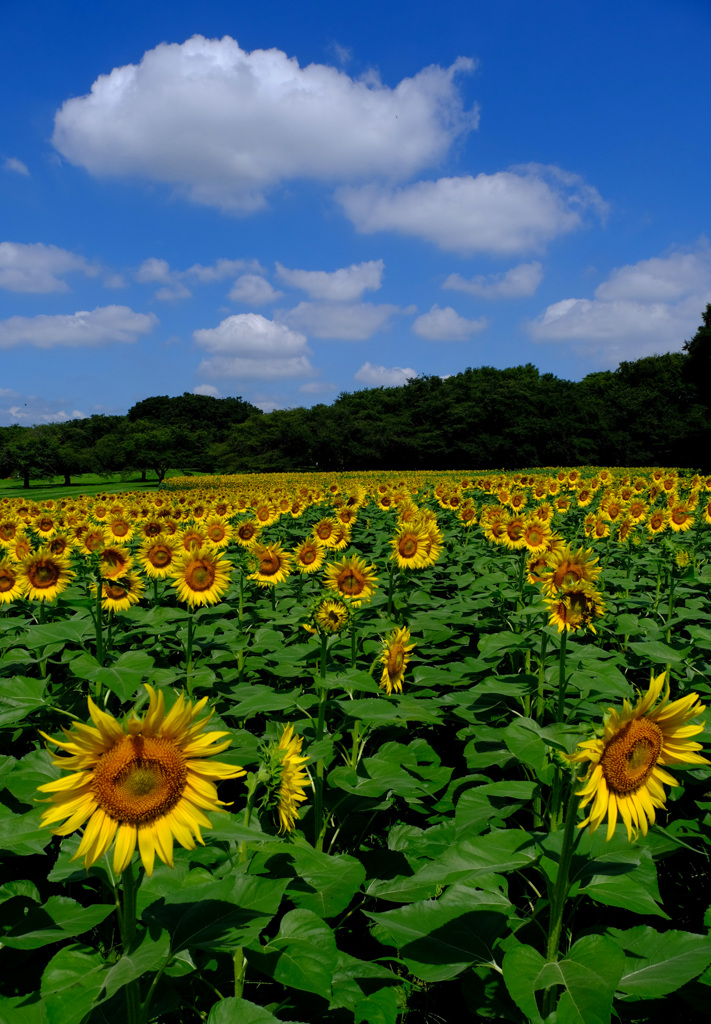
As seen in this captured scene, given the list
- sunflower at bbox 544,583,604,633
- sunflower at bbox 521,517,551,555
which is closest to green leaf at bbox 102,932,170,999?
sunflower at bbox 544,583,604,633

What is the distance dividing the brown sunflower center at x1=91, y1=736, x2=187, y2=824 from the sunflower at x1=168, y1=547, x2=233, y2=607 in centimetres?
312

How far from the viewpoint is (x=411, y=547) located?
16.3 ft

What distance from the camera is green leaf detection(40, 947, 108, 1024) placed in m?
1.39

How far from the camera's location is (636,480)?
12.7m

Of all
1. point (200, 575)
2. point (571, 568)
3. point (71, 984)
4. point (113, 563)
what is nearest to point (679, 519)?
point (571, 568)

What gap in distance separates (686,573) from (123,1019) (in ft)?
16.4

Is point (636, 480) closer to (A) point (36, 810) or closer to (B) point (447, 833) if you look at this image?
(B) point (447, 833)

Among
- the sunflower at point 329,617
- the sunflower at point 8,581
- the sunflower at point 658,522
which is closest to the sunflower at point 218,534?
the sunflower at point 8,581

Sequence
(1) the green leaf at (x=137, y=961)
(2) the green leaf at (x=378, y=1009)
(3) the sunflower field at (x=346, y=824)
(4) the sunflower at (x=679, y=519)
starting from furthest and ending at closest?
(4) the sunflower at (x=679, y=519)
(2) the green leaf at (x=378, y=1009)
(3) the sunflower field at (x=346, y=824)
(1) the green leaf at (x=137, y=961)

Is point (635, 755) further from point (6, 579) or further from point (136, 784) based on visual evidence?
point (6, 579)

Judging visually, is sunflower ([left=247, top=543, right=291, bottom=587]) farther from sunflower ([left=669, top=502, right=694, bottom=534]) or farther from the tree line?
the tree line

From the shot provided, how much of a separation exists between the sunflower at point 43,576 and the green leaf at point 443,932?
3.75m

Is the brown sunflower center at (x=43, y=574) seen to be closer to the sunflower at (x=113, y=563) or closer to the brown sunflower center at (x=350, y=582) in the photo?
the sunflower at (x=113, y=563)

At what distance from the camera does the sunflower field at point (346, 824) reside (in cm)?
151
